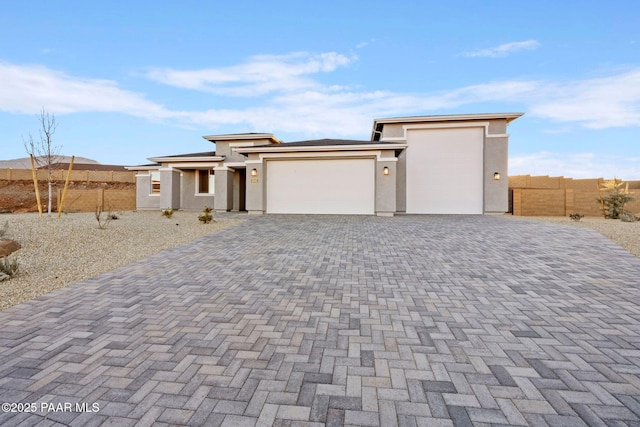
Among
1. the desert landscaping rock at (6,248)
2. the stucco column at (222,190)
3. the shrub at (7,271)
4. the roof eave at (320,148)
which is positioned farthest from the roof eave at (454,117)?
the shrub at (7,271)

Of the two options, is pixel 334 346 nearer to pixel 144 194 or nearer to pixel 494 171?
pixel 494 171

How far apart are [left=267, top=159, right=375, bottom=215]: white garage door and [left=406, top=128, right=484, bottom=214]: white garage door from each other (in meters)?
2.89

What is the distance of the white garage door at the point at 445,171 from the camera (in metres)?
14.7

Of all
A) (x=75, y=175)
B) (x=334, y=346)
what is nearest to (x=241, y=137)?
(x=334, y=346)

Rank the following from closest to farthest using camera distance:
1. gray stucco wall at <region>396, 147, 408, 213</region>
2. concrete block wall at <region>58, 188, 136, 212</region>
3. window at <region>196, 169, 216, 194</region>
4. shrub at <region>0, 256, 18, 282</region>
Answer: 1. shrub at <region>0, 256, 18, 282</region>
2. gray stucco wall at <region>396, 147, 408, 213</region>
3. window at <region>196, 169, 216, 194</region>
4. concrete block wall at <region>58, 188, 136, 212</region>

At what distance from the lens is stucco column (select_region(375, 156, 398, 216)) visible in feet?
44.0

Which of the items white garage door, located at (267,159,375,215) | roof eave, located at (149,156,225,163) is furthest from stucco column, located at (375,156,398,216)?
roof eave, located at (149,156,225,163)

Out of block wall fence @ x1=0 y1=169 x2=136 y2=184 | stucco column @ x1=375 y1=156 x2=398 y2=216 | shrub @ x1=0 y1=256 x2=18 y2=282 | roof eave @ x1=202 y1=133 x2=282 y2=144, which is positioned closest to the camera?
shrub @ x1=0 y1=256 x2=18 y2=282

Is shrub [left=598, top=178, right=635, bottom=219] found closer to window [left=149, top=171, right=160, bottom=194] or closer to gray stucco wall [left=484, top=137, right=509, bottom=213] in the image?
gray stucco wall [left=484, top=137, right=509, bottom=213]

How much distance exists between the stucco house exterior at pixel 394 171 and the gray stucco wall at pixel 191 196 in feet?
16.5

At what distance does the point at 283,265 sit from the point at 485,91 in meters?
16.7

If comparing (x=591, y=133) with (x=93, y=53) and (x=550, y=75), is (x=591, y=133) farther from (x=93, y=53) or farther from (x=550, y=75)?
(x=93, y=53)

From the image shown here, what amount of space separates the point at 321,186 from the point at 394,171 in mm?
3580

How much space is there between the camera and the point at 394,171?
13.4 metres
